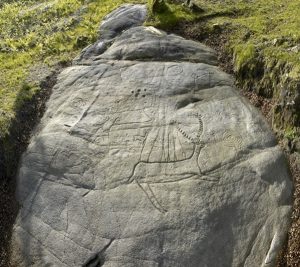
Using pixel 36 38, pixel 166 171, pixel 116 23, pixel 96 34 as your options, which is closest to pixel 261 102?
pixel 166 171

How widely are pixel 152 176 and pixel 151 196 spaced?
0.72m

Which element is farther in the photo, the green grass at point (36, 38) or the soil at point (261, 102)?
the green grass at point (36, 38)

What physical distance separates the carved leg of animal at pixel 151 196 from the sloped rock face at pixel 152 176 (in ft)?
0.10

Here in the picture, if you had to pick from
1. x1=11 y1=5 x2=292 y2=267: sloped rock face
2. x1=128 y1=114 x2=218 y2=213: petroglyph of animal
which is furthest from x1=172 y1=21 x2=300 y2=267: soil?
x1=128 y1=114 x2=218 y2=213: petroglyph of animal

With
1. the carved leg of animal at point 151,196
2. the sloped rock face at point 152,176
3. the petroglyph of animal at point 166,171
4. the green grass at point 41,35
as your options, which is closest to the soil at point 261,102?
the sloped rock face at point 152,176

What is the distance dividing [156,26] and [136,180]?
29.6ft

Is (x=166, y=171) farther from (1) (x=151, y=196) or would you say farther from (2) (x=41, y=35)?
(2) (x=41, y=35)

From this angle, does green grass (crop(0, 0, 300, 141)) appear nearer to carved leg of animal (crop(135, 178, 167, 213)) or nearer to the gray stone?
the gray stone

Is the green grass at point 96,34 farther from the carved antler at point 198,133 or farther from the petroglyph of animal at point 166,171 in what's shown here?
the petroglyph of animal at point 166,171

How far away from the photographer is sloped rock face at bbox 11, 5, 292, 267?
1315cm

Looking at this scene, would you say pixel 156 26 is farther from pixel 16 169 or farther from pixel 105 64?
pixel 16 169

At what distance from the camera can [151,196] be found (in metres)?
14.1

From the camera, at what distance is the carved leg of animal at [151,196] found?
13812 millimetres

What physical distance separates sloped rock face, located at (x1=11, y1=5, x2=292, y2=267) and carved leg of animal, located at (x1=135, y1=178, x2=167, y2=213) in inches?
1.2
